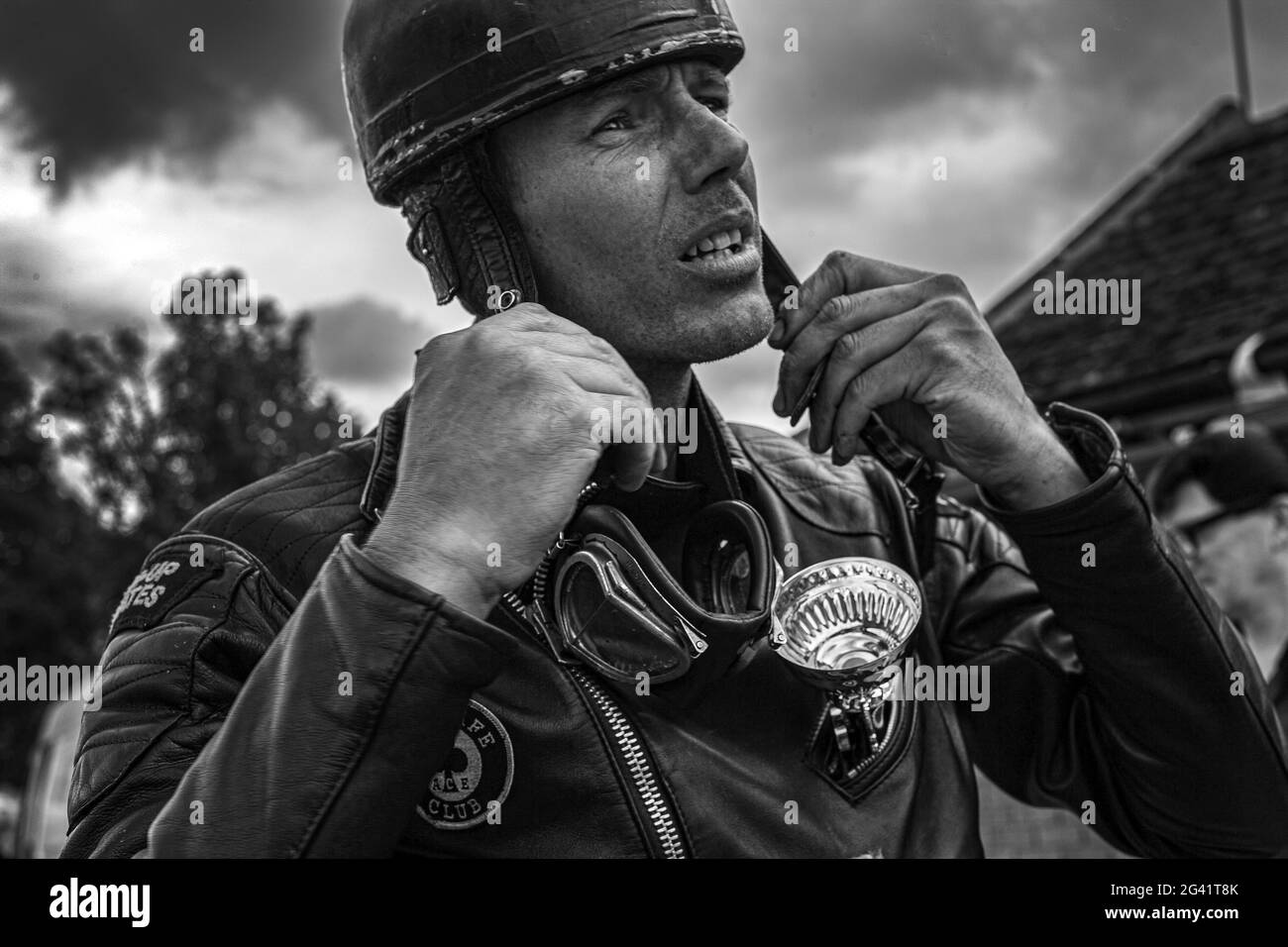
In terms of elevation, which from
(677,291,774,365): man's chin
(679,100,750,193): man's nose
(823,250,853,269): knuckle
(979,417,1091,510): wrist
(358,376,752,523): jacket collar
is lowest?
(979,417,1091,510): wrist

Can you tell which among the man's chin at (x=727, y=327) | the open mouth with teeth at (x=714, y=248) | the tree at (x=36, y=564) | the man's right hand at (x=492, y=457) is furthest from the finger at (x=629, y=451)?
the tree at (x=36, y=564)

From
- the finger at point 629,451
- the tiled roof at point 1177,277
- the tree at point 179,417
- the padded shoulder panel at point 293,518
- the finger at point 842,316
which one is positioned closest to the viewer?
the finger at point 629,451

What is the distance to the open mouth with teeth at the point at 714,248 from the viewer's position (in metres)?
2.19

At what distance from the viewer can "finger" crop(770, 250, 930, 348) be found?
2168 millimetres

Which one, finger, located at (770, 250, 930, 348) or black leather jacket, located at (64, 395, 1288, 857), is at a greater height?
finger, located at (770, 250, 930, 348)

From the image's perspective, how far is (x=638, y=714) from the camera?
2016 mm

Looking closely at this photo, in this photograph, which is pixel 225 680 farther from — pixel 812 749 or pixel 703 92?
pixel 703 92

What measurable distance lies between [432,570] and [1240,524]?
370 centimetres

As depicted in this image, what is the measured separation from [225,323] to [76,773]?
2706 centimetres

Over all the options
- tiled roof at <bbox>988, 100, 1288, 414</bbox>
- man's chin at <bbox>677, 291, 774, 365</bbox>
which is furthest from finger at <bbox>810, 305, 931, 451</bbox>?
tiled roof at <bbox>988, 100, 1288, 414</bbox>

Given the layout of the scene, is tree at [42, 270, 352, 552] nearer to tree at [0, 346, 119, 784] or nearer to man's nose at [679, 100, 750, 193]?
tree at [0, 346, 119, 784]

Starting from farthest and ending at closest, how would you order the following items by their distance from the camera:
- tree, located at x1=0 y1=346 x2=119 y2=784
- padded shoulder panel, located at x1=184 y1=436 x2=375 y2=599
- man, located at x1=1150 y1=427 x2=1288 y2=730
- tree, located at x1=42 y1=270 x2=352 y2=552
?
1. tree, located at x1=0 y1=346 x2=119 y2=784
2. tree, located at x1=42 y1=270 x2=352 y2=552
3. man, located at x1=1150 y1=427 x2=1288 y2=730
4. padded shoulder panel, located at x1=184 y1=436 x2=375 y2=599

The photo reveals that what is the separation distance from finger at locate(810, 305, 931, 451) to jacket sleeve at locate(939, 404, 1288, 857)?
Result: 0.85ft

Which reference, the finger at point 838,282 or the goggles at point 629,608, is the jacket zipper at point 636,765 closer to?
the goggles at point 629,608
